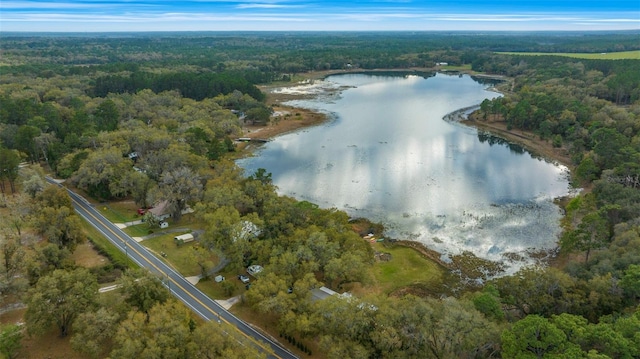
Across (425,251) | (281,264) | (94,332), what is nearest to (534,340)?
(281,264)

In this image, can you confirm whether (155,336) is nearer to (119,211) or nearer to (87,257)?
(87,257)

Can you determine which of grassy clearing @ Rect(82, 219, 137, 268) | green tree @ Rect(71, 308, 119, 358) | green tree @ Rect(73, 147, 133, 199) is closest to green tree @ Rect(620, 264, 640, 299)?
green tree @ Rect(71, 308, 119, 358)

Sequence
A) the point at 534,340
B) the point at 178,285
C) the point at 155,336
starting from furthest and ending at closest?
the point at 178,285
the point at 155,336
the point at 534,340

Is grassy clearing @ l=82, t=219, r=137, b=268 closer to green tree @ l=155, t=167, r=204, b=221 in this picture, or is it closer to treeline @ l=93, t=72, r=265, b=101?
green tree @ l=155, t=167, r=204, b=221

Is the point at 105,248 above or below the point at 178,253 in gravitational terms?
above

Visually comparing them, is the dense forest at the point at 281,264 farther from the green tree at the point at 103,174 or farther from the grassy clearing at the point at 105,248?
the grassy clearing at the point at 105,248

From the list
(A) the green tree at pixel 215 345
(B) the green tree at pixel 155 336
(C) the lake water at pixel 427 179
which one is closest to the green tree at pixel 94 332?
(B) the green tree at pixel 155 336

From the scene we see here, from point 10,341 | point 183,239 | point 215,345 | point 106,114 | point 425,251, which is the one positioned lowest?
point 425,251
